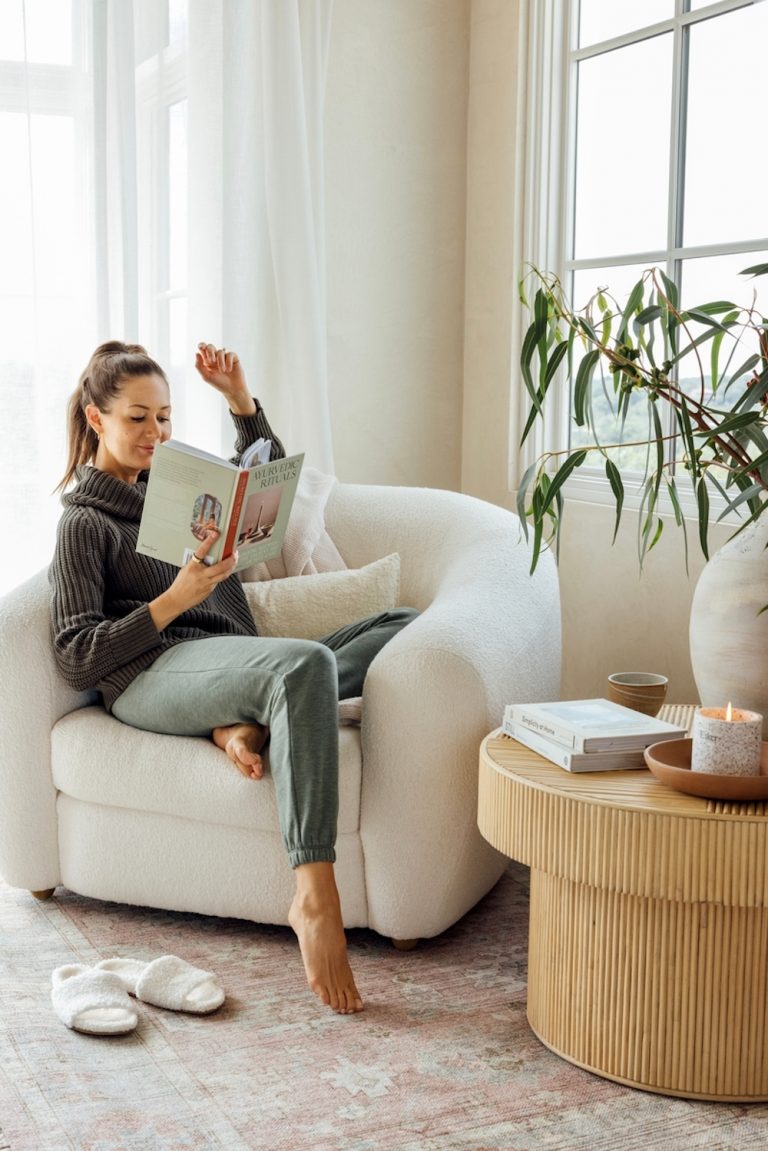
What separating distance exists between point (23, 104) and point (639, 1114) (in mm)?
2513

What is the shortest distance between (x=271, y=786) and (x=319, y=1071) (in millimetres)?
494

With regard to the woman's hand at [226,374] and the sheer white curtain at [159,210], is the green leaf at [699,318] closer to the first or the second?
the woman's hand at [226,374]

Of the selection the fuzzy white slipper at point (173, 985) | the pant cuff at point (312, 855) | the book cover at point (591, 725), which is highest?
the book cover at point (591, 725)

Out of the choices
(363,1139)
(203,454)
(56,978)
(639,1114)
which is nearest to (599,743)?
(639,1114)

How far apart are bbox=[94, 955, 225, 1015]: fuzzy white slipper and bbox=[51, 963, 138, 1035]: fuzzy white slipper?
0.11 ft

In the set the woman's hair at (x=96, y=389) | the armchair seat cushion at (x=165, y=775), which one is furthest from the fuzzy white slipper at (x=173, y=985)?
the woman's hair at (x=96, y=389)

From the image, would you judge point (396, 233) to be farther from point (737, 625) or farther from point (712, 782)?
point (712, 782)

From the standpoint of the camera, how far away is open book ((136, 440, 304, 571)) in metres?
2.09

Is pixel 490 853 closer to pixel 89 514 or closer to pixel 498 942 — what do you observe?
pixel 498 942

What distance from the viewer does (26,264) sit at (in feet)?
9.80

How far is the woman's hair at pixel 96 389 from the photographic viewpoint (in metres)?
2.47

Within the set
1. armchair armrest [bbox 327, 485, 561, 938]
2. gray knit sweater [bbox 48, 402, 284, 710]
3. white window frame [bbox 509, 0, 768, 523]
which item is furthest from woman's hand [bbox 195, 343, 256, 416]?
white window frame [bbox 509, 0, 768, 523]

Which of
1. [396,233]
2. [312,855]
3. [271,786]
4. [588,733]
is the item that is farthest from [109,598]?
[396,233]

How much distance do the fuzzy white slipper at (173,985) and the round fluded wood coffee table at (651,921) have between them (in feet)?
1.79
